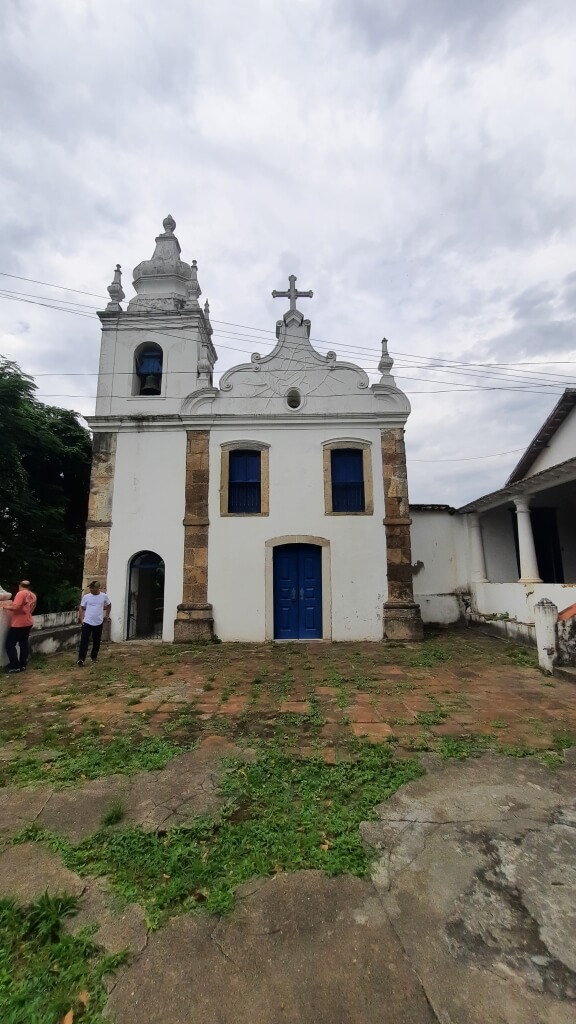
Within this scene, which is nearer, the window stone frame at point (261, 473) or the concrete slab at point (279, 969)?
the concrete slab at point (279, 969)

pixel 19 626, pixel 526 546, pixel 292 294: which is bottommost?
pixel 19 626

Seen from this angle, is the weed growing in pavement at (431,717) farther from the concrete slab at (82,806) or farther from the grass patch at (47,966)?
the grass patch at (47,966)

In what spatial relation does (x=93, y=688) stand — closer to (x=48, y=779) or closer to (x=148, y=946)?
(x=48, y=779)

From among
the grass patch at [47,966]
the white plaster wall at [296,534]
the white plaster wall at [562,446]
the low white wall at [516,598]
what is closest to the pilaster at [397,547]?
the white plaster wall at [296,534]

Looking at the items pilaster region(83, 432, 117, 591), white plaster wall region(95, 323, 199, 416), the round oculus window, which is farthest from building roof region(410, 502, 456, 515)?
pilaster region(83, 432, 117, 591)

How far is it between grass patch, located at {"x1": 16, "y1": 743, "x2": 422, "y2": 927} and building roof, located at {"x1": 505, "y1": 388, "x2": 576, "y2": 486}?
36.3ft

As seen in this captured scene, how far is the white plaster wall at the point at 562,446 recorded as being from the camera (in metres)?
Answer: 11.7

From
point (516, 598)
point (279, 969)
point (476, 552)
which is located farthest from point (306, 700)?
point (476, 552)

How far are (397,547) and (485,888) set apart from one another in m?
8.84

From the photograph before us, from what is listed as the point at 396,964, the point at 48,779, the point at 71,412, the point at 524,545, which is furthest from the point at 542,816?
the point at 71,412

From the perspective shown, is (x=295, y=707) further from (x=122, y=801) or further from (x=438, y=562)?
(x=438, y=562)

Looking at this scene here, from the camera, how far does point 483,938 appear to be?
6.47 ft

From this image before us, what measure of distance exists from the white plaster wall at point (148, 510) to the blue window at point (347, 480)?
3.64m

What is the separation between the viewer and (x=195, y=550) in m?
11.0
